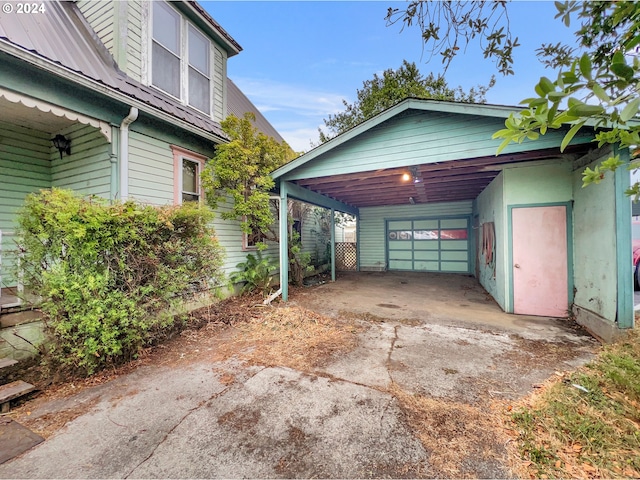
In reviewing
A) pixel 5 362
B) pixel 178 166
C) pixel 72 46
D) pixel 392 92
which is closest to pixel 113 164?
pixel 178 166

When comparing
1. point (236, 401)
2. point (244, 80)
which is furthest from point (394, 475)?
point (244, 80)

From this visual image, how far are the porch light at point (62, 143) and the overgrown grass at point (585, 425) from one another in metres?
7.21

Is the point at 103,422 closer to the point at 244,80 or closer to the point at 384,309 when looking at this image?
the point at 384,309

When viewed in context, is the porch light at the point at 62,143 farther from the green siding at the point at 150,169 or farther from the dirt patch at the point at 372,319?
the dirt patch at the point at 372,319

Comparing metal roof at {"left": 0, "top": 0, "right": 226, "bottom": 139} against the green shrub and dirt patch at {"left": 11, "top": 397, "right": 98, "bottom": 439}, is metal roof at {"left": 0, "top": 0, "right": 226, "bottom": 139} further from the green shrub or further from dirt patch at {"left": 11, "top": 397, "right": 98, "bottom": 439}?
dirt patch at {"left": 11, "top": 397, "right": 98, "bottom": 439}

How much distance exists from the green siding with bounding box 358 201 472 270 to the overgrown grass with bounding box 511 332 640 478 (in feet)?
28.7

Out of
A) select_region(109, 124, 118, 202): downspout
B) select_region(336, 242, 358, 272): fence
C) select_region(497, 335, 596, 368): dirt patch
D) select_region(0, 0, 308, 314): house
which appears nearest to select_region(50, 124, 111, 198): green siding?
select_region(0, 0, 308, 314): house

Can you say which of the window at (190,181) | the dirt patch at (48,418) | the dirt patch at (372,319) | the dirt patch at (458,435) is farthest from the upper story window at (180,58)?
the dirt patch at (458,435)

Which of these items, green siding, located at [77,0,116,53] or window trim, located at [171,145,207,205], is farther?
window trim, located at [171,145,207,205]

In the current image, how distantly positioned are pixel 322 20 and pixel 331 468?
562 cm

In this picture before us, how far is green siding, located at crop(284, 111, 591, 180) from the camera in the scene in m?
4.45

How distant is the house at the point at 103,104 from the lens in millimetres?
3529

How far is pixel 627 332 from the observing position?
137 inches
